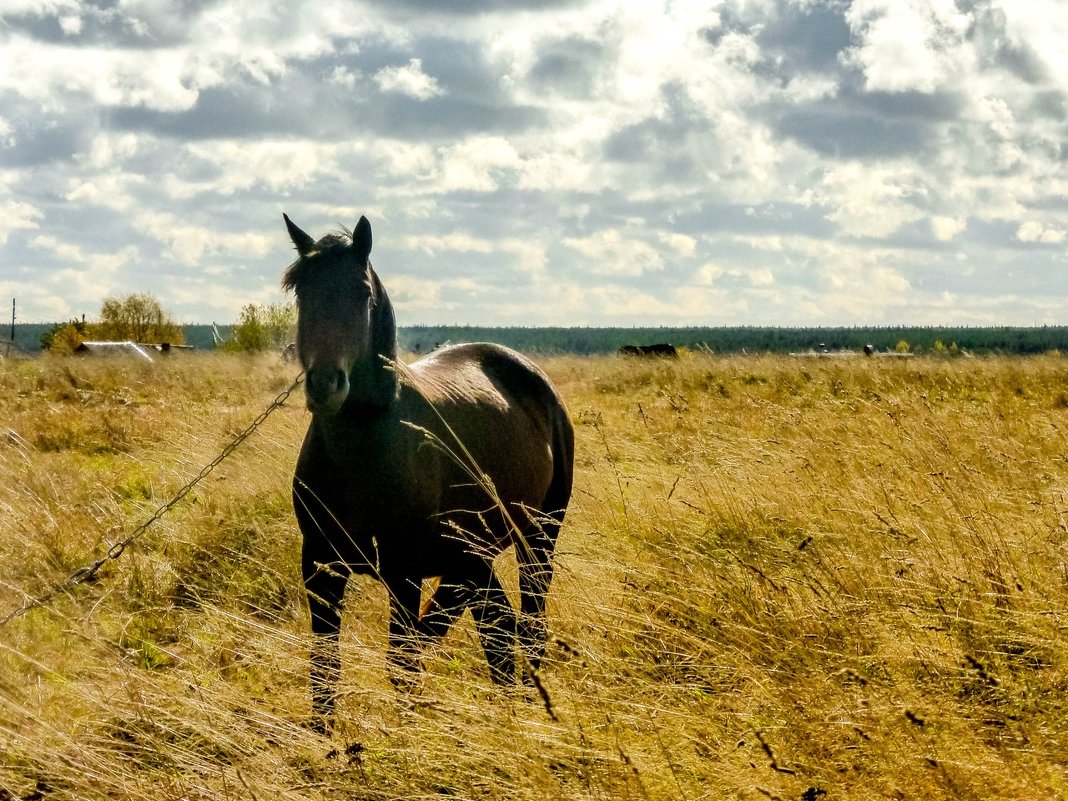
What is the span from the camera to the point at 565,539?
5.84 metres

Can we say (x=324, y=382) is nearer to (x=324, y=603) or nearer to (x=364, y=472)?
(x=364, y=472)

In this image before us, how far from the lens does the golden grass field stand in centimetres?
252

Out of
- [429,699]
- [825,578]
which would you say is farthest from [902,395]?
[429,699]

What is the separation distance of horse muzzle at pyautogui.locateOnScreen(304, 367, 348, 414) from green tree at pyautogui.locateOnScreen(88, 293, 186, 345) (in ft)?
311

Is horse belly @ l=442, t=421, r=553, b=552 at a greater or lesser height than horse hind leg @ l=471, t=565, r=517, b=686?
greater

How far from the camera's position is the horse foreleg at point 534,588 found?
3.47 metres

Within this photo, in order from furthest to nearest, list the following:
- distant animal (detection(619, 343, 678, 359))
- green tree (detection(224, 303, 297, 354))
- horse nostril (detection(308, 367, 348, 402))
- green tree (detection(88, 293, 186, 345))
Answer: green tree (detection(88, 293, 186, 345))
green tree (detection(224, 303, 297, 354))
distant animal (detection(619, 343, 678, 359))
horse nostril (detection(308, 367, 348, 402))

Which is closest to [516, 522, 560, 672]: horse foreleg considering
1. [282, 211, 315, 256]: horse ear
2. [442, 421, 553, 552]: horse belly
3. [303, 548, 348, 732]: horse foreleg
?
[442, 421, 553, 552]: horse belly

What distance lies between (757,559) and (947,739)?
191 cm

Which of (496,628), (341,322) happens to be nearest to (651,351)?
(496,628)

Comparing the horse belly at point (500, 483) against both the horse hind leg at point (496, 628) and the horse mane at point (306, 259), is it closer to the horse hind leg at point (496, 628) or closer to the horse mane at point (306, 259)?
the horse hind leg at point (496, 628)

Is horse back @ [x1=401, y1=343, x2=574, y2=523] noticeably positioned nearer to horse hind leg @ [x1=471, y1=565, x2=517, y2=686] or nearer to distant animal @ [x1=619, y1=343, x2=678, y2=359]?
horse hind leg @ [x1=471, y1=565, x2=517, y2=686]

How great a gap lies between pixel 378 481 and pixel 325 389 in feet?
1.78

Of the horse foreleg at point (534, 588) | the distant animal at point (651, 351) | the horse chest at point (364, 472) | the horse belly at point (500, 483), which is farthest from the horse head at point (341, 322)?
the distant animal at point (651, 351)
